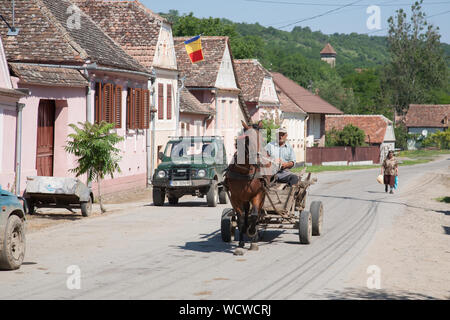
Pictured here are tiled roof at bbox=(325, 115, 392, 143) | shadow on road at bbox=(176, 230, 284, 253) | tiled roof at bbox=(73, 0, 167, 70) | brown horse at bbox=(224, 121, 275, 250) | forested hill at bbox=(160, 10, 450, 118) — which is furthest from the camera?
tiled roof at bbox=(325, 115, 392, 143)

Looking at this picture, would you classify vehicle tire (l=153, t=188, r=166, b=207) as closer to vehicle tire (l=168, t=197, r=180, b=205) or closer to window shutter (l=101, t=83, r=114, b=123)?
vehicle tire (l=168, t=197, r=180, b=205)

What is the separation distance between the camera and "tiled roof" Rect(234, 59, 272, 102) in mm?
60438

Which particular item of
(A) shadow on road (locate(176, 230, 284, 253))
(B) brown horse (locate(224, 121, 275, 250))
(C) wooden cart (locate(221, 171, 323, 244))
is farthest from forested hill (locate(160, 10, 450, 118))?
(B) brown horse (locate(224, 121, 275, 250))

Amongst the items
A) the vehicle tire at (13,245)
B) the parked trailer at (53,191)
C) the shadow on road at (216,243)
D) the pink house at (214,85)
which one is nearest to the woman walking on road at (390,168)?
the pink house at (214,85)

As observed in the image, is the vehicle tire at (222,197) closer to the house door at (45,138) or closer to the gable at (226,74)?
the house door at (45,138)

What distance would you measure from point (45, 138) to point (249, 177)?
1362cm

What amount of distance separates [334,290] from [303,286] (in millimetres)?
508

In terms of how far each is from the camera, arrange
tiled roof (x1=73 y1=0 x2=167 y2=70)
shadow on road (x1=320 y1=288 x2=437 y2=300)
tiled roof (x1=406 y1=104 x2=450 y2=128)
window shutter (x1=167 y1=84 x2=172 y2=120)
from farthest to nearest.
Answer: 1. tiled roof (x1=406 y1=104 x2=450 y2=128)
2. window shutter (x1=167 y1=84 x2=172 y2=120)
3. tiled roof (x1=73 y1=0 x2=167 y2=70)
4. shadow on road (x1=320 y1=288 x2=437 y2=300)

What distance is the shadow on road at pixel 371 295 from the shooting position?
972cm

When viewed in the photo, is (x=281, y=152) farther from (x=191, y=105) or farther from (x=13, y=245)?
(x=191, y=105)

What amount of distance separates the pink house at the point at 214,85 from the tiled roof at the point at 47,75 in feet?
62.8

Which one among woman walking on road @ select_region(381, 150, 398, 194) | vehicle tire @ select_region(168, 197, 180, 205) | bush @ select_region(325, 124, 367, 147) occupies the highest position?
bush @ select_region(325, 124, 367, 147)

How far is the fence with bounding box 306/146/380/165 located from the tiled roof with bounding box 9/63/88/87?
159 ft
